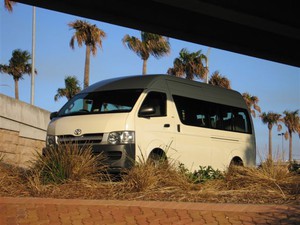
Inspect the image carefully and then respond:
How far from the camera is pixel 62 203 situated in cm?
700

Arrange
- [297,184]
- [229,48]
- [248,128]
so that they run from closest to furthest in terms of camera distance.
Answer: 1. [297,184]
2. [248,128]
3. [229,48]

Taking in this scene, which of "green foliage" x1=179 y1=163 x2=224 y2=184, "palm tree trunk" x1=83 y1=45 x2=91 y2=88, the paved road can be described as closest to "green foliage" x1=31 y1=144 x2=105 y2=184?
the paved road

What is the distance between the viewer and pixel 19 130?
1505 centimetres

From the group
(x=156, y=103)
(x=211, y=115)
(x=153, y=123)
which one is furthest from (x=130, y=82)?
(x=211, y=115)

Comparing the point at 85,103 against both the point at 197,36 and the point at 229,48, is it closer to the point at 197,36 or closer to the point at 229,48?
the point at 197,36

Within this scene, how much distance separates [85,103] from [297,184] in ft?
17.1

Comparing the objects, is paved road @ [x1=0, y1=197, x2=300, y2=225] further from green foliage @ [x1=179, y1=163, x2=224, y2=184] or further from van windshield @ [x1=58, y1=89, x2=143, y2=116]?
van windshield @ [x1=58, y1=89, x2=143, y2=116]

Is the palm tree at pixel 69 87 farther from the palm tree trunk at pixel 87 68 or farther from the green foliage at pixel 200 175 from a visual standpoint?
the green foliage at pixel 200 175

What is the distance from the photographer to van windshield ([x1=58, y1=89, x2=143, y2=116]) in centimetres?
1008

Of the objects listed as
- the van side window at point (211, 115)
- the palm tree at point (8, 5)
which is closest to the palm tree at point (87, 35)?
the palm tree at point (8, 5)

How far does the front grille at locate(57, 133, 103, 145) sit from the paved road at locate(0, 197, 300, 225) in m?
2.42

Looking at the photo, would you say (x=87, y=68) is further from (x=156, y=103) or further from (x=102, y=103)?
(x=156, y=103)

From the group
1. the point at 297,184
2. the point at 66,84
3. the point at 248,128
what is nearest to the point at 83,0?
the point at 248,128

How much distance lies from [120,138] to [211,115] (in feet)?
11.8
